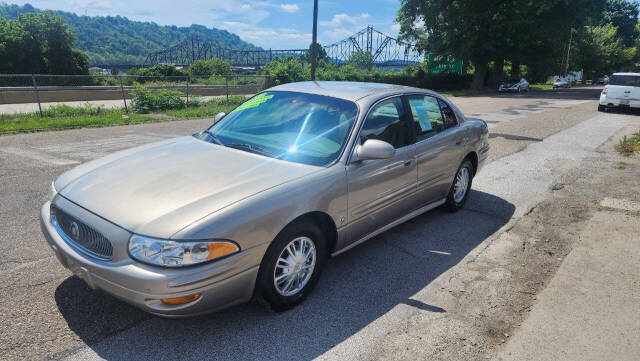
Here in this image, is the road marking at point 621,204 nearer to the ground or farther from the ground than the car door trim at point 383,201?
nearer to the ground

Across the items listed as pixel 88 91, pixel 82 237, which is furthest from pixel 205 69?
pixel 82 237

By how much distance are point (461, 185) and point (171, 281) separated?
404cm

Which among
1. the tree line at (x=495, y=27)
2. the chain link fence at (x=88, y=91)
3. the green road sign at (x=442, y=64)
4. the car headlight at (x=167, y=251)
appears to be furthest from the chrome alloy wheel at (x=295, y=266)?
the green road sign at (x=442, y=64)

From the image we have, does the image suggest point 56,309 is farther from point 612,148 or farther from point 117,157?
point 612,148

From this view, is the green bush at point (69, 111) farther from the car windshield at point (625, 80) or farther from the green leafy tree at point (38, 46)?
the green leafy tree at point (38, 46)

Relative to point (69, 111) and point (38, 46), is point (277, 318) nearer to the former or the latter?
point (69, 111)

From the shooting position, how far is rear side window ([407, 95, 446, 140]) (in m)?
4.50

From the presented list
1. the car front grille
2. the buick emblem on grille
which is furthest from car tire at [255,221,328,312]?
the buick emblem on grille

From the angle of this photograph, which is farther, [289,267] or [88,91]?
[88,91]

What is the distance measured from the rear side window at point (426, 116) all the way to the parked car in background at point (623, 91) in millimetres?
17009

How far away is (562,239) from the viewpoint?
4.83 metres

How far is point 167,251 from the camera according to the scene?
2.51 m

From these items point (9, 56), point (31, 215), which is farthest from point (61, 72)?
point (31, 215)

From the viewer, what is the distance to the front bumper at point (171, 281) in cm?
249
